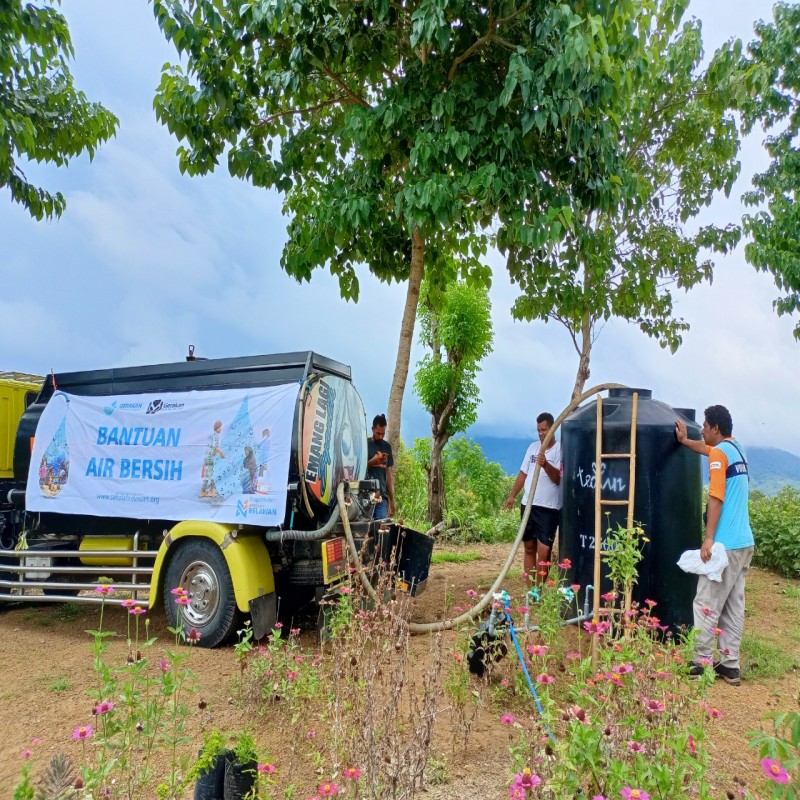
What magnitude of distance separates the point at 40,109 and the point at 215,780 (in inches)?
330

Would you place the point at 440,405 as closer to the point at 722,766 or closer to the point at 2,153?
the point at 2,153

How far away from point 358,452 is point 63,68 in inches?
264

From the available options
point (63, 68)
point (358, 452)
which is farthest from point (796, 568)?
point (63, 68)

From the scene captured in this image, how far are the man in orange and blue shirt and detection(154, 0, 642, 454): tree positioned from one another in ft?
7.77

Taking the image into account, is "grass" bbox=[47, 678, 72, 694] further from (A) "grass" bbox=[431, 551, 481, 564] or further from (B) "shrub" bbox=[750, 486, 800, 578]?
(B) "shrub" bbox=[750, 486, 800, 578]

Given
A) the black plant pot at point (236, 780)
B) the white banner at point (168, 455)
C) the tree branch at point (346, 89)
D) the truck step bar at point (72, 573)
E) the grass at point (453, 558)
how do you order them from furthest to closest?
1. the grass at point (453, 558)
2. the tree branch at point (346, 89)
3. the truck step bar at point (72, 573)
4. the white banner at point (168, 455)
5. the black plant pot at point (236, 780)

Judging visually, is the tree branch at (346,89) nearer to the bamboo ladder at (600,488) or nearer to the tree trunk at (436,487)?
the bamboo ladder at (600,488)

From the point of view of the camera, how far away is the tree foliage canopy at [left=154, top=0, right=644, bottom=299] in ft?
19.4

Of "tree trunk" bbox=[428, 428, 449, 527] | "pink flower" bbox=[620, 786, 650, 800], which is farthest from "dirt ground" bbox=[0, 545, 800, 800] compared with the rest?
"tree trunk" bbox=[428, 428, 449, 527]

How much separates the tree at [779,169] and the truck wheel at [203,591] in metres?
9.86

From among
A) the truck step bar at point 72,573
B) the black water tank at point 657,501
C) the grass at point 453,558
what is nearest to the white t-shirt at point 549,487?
the black water tank at point 657,501

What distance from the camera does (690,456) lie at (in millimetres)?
5660

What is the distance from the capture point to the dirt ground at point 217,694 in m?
3.42

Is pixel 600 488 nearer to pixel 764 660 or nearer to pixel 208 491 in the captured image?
pixel 764 660
